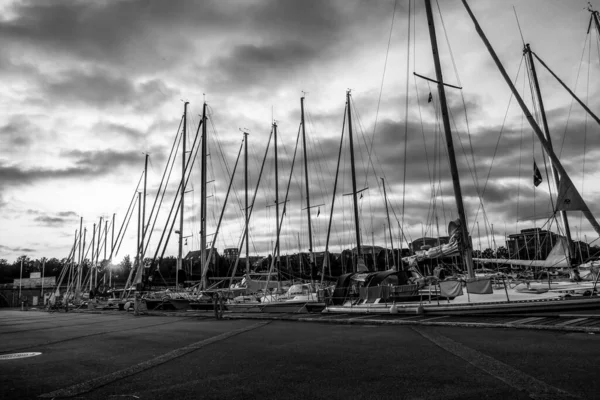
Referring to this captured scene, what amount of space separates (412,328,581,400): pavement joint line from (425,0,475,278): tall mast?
945 cm

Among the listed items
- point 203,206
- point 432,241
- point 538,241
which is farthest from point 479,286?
point 432,241

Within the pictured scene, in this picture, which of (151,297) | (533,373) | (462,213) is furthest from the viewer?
(151,297)

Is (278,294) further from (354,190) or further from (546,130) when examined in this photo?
(546,130)

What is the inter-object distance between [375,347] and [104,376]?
6163mm

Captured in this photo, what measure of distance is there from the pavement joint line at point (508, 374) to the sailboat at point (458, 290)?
5416 mm

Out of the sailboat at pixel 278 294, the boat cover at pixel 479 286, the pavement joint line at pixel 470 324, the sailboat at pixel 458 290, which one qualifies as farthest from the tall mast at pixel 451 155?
the sailboat at pixel 278 294

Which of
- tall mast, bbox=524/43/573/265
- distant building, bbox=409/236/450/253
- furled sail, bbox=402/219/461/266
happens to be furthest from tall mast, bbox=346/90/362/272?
distant building, bbox=409/236/450/253

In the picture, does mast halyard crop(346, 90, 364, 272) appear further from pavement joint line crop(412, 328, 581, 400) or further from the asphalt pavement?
pavement joint line crop(412, 328, 581, 400)

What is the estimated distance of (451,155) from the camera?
20.1 meters

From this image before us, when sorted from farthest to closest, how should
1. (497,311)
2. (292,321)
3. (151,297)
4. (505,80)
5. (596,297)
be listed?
(151,297)
(292,321)
(497,311)
(596,297)
(505,80)

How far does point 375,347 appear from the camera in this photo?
34.8 ft

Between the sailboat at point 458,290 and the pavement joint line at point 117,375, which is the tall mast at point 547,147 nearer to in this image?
the sailboat at point 458,290

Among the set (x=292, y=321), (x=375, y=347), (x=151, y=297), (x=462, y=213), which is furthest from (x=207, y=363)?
(x=151, y=297)

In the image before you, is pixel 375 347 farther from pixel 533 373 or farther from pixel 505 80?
pixel 505 80
